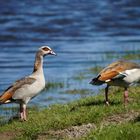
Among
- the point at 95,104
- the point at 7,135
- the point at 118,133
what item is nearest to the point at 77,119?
the point at 7,135

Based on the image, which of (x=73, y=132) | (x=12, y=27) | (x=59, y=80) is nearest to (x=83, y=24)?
(x=12, y=27)

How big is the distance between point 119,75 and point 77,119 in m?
1.55

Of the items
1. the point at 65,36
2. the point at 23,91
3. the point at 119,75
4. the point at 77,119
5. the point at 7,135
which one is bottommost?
the point at 7,135

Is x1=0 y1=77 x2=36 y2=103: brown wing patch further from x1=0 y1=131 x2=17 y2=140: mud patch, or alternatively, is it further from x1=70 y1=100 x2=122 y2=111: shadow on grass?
x1=0 y1=131 x2=17 y2=140: mud patch

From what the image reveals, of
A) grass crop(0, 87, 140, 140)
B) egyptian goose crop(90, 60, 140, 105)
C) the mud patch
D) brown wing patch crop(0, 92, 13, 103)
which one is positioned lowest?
the mud patch

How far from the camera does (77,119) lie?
12.8 meters

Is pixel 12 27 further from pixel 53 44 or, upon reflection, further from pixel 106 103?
pixel 106 103


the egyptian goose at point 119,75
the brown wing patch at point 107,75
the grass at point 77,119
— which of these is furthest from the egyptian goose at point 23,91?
the brown wing patch at point 107,75

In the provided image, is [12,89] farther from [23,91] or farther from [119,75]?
[119,75]

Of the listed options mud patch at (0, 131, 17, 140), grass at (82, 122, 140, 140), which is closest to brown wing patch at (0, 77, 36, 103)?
mud patch at (0, 131, 17, 140)

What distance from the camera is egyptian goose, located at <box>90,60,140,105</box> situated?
13734mm

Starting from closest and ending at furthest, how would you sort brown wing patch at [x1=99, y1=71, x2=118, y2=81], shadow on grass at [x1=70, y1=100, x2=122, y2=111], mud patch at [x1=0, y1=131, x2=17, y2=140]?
mud patch at [x1=0, y1=131, x2=17, y2=140], brown wing patch at [x1=99, y1=71, x2=118, y2=81], shadow on grass at [x1=70, y1=100, x2=122, y2=111]

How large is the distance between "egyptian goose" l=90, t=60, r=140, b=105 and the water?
12.8 ft

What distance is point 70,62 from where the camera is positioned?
24.8m
